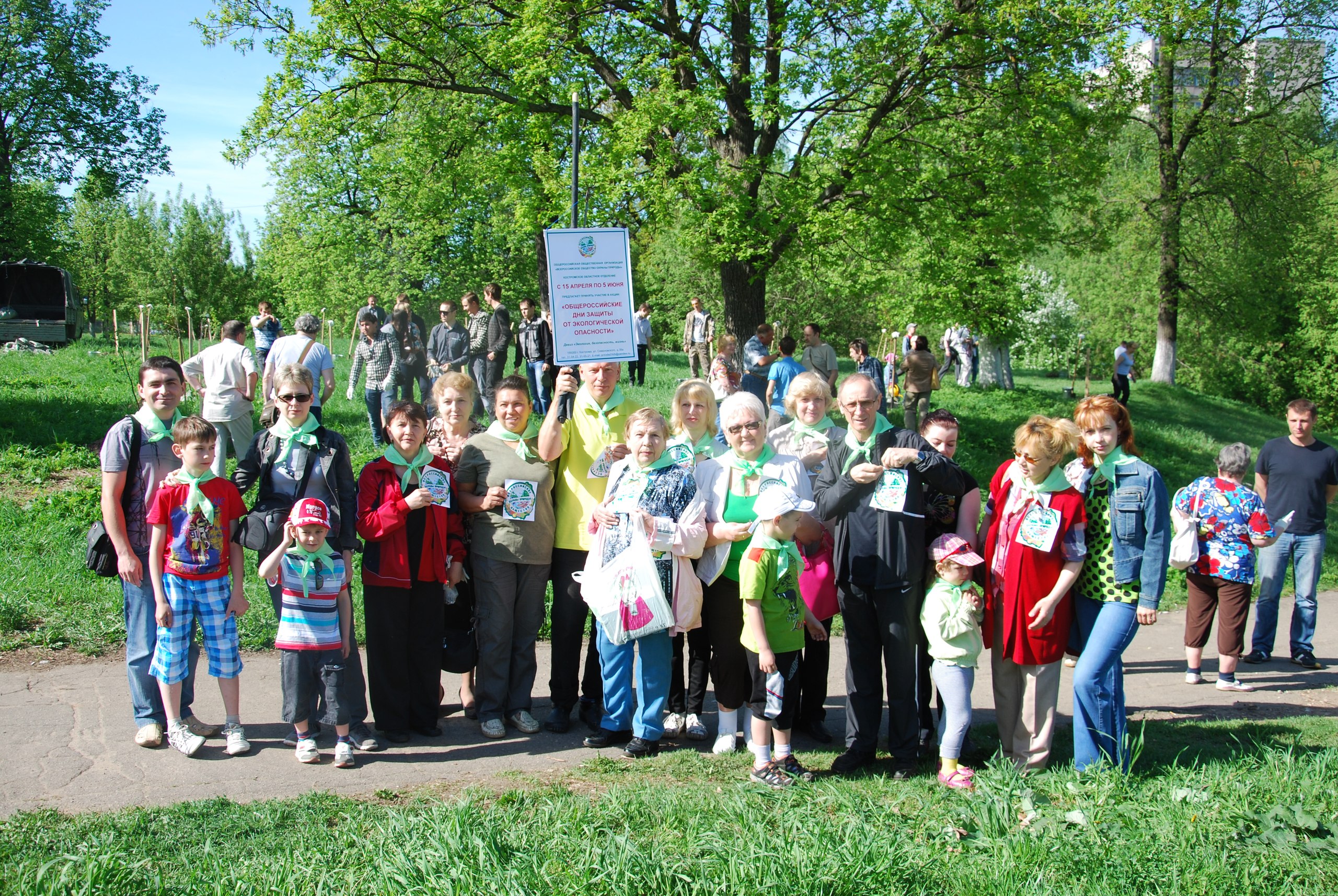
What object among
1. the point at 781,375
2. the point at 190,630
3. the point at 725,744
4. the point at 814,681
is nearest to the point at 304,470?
the point at 190,630

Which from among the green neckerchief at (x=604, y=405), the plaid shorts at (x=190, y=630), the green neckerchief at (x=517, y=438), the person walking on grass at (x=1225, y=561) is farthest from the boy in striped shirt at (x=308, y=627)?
the person walking on grass at (x=1225, y=561)

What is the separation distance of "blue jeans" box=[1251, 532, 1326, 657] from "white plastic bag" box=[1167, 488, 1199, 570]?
1.11 m

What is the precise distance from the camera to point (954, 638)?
15.6 ft

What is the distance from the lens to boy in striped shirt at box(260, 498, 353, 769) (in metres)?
4.78

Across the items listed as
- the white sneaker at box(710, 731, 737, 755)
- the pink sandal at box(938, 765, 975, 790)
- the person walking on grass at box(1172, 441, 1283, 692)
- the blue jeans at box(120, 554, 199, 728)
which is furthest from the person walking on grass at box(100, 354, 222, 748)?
the person walking on grass at box(1172, 441, 1283, 692)

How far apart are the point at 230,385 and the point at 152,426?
16.0ft

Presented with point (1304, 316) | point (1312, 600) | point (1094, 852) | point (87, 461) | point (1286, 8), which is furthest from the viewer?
point (1304, 316)

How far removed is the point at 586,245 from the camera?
6180 mm

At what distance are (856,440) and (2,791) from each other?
4295 millimetres

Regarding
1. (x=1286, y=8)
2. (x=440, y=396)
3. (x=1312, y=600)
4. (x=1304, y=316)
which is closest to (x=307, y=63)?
(x=440, y=396)

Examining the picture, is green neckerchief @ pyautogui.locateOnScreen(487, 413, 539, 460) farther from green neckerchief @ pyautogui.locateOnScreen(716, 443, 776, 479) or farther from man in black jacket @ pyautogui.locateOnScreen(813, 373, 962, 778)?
man in black jacket @ pyautogui.locateOnScreen(813, 373, 962, 778)

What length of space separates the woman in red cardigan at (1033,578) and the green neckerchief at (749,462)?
4.05ft

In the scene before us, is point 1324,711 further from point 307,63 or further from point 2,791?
point 307,63

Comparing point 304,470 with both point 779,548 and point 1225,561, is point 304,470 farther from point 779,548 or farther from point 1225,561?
point 1225,561
